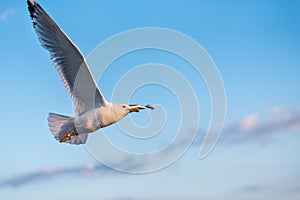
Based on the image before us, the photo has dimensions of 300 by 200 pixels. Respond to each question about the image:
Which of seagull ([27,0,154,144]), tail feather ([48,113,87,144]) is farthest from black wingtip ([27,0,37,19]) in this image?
tail feather ([48,113,87,144])

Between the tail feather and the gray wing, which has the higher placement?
the gray wing

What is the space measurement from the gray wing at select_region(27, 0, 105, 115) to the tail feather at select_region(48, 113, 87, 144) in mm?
499

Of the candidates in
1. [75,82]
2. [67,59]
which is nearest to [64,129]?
[75,82]

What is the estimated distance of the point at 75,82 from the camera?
1131 cm

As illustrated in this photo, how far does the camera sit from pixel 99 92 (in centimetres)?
1121

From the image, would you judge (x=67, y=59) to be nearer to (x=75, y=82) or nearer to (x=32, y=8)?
(x=75, y=82)

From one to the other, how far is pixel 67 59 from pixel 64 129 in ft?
4.56

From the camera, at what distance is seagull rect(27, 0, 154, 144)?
11.1 m

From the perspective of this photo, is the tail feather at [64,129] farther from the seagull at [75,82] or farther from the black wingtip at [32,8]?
the black wingtip at [32,8]

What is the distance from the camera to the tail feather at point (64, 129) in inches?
456

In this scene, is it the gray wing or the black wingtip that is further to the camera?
the black wingtip

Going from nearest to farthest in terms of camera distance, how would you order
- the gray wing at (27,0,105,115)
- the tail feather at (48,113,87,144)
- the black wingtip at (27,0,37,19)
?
the gray wing at (27,0,105,115)
the black wingtip at (27,0,37,19)
the tail feather at (48,113,87,144)

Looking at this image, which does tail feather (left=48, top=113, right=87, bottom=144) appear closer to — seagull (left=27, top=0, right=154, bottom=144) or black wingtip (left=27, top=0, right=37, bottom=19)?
Answer: seagull (left=27, top=0, right=154, bottom=144)

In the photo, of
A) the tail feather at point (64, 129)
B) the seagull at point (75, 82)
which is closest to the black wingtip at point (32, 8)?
the seagull at point (75, 82)
